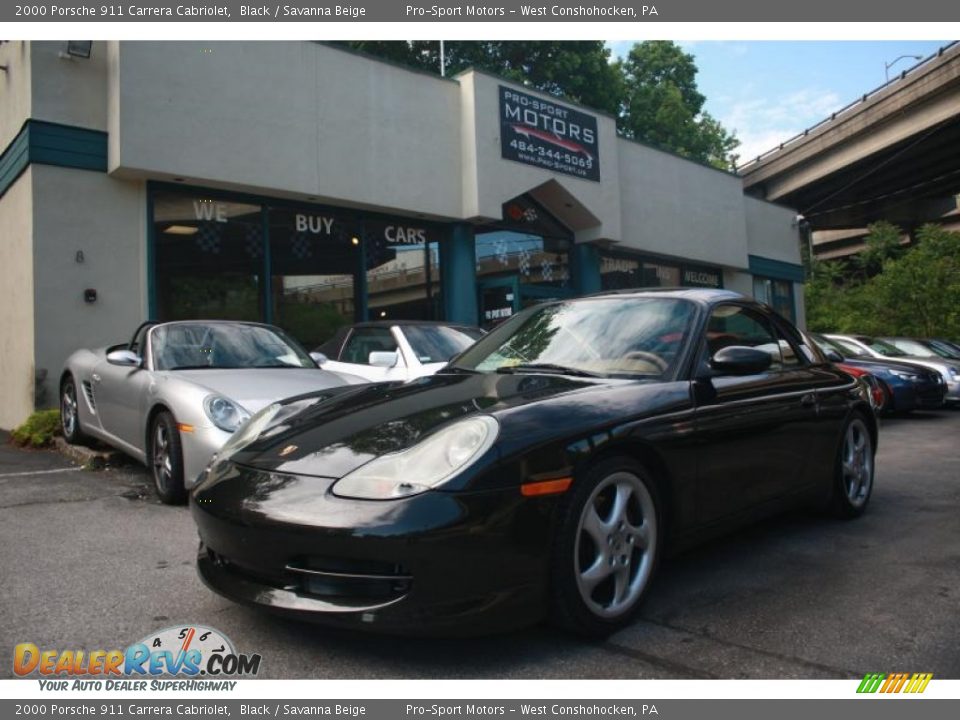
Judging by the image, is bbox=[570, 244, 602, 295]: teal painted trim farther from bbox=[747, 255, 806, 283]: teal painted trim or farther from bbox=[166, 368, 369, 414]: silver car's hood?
bbox=[166, 368, 369, 414]: silver car's hood

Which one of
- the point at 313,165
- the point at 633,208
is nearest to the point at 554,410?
the point at 313,165

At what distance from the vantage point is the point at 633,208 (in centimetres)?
1762

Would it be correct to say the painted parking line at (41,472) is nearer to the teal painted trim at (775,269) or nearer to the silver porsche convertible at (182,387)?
the silver porsche convertible at (182,387)

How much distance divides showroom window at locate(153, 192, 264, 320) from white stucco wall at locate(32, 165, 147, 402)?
1.22ft

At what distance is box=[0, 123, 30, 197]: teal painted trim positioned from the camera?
9.24 metres

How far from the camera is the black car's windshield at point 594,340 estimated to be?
Result: 137 inches

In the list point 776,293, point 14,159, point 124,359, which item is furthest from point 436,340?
point 776,293

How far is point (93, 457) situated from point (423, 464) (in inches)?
205

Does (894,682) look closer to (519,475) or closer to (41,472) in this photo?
(519,475)

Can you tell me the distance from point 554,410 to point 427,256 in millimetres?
11254

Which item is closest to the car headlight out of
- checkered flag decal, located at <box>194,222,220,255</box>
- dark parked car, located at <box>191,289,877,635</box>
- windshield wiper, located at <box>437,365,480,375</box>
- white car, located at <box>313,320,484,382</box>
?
dark parked car, located at <box>191,289,877,635</box>

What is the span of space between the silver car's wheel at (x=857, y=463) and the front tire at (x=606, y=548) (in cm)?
216

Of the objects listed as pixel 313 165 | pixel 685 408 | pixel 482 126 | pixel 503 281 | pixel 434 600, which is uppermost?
pixel 482 126
